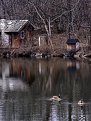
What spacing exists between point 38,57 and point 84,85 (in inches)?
1066

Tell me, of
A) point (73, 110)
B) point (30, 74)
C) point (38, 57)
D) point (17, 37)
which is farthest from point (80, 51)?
point (73, 110)

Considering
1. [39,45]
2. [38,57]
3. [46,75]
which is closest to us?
[46,75]

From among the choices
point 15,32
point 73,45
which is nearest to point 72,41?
point 73,45

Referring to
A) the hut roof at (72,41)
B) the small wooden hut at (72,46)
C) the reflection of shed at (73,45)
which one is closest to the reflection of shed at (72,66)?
the small wooden hut at (72,46)

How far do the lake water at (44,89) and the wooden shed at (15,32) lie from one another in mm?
11962

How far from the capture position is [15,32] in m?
74.7

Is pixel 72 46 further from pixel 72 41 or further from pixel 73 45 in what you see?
pixel 72 41

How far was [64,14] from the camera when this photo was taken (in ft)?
261

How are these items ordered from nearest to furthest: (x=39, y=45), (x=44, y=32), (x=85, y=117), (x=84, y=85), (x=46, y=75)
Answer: (x=85, y=117), (x=84, y=85), (x=46, y=75), (x=39, y=45), (x=44, y=32)

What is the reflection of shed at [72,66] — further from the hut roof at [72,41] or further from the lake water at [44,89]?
the hut roof at [72,41]

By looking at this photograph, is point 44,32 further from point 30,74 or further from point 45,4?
point 30,74

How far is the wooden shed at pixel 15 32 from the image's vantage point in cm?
7458

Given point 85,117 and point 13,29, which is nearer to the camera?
point 85,117

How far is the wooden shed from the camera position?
245ft
